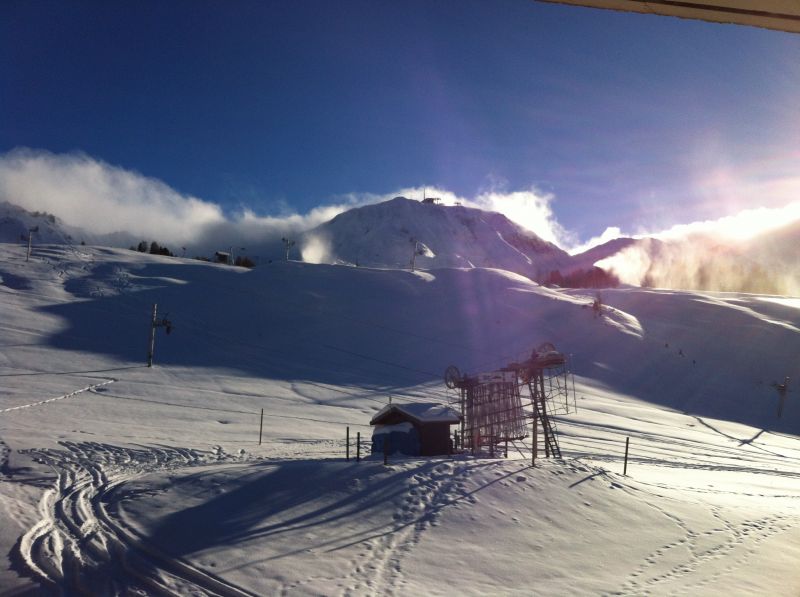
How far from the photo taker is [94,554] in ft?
38.7

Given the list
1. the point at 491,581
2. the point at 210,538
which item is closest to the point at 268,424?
the point at 210,538

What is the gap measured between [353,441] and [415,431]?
23.5 feet

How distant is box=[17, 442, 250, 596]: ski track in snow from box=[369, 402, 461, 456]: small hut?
35.5 ft

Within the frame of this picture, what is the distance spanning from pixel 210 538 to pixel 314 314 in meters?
53.5

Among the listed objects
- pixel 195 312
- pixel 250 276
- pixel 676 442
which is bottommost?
pixel 676 442

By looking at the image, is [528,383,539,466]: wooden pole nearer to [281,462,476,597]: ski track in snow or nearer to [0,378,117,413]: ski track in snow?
[281,462,476,597]: ski track in snow

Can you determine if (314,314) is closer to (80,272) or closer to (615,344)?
(80,272)

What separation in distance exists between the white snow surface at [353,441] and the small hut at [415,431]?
235 centimetres

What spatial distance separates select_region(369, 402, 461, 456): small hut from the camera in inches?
981

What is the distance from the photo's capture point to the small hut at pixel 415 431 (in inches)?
981

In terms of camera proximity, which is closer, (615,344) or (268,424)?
(268,424)

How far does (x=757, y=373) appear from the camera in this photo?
217ft

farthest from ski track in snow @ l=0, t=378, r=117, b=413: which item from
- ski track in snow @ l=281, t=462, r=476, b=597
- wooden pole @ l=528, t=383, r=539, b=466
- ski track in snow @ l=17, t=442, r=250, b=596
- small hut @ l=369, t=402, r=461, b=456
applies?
wooden pole @ l=528, t=383, r=539, b=466

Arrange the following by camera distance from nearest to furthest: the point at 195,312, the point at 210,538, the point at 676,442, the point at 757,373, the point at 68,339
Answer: the point at 210,538
the point at 676,442
the point at 68,339
the point at 195,312
the point at 757,373
